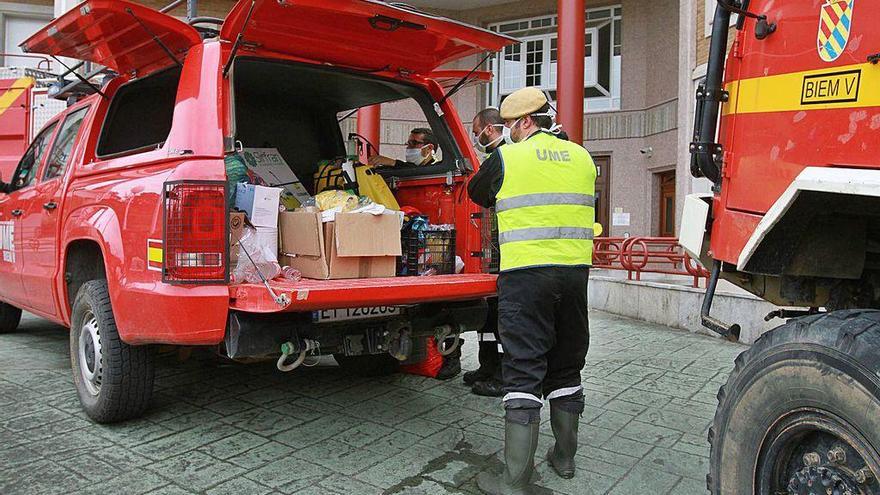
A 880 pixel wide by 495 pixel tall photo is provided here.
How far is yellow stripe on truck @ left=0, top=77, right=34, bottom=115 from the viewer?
28.9ft

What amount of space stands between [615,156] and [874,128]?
49.3 feet

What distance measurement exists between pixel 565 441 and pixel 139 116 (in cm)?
347

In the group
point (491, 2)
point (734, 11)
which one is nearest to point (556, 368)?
point (734, 11)

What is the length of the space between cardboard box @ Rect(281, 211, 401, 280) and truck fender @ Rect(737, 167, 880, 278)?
189cm

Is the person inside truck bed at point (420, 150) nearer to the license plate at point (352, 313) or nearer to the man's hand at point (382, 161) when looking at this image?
the man's hand at point (382, 161)

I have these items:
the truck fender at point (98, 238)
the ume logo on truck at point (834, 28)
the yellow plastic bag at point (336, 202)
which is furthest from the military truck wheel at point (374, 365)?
the ume logo on truck at point (834, 28)

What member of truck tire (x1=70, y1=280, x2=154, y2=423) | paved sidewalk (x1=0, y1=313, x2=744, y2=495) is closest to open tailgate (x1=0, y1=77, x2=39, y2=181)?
paved sidewalk (x1=0, y1=313, x2=744, y2=495)

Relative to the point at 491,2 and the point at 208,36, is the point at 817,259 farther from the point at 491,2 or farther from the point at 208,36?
the point at 491,2

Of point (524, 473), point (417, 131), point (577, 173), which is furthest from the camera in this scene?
point (417, 131)

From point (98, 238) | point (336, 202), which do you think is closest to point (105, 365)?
point (98, 238)

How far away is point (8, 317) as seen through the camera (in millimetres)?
6527

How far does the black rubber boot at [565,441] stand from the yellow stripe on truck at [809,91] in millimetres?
1649

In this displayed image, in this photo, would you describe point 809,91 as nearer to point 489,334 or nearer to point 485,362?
point 489,334

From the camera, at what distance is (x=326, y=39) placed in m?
3.73
